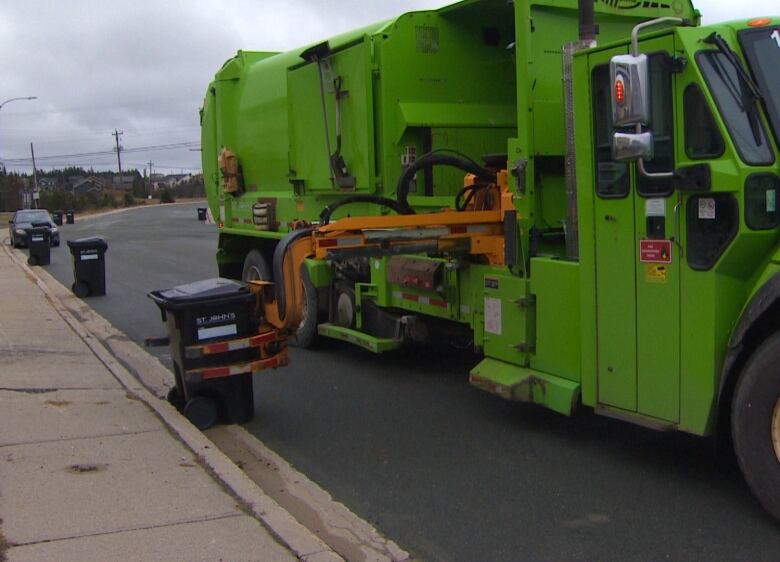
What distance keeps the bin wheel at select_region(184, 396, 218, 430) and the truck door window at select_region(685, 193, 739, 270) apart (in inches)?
148

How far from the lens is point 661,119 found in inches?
187

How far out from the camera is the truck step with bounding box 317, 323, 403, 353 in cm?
823

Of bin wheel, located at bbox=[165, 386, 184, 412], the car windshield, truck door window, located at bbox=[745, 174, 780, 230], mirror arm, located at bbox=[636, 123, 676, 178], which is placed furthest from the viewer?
the car windshield

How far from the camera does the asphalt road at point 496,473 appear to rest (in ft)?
14.6

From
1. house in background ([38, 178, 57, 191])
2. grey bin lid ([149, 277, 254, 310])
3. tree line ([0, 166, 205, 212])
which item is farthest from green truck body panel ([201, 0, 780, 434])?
house in background ([38, 178, 57, 191])

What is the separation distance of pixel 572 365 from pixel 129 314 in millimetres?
9479

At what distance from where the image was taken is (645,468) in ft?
17.9

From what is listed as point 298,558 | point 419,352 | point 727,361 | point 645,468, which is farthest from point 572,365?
point 419,352

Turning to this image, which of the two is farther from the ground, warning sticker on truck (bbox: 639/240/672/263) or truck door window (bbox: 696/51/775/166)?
truck door window (bbox: 696/51/775/166)

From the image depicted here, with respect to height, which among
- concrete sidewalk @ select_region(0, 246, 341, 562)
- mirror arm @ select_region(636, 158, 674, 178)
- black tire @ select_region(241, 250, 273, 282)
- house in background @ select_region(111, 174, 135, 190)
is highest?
house in background @ select_region(111, 174, 135, 190)

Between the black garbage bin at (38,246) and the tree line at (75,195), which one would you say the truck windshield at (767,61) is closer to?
the black garbage bin at (38,246)

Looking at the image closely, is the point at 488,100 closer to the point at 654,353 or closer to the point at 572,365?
the point at 572,365

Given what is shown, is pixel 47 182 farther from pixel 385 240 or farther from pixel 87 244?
pixel 385 240

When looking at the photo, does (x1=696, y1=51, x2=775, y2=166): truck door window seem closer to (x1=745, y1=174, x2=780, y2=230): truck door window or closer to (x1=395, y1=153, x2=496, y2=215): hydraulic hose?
(x1=745, y1=174, x2=780, y2=230): truck door window
